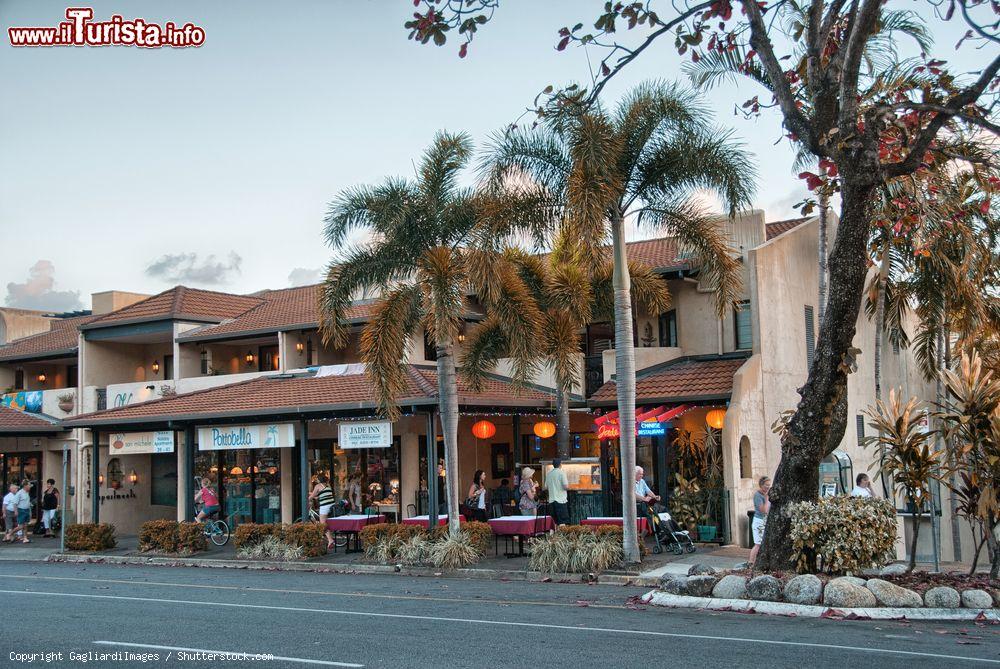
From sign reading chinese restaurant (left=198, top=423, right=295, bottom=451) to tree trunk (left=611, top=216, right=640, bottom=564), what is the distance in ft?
31.3

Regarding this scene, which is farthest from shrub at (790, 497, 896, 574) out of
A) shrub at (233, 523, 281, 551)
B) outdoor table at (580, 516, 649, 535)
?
shrub at (233, 523, 281, 551)

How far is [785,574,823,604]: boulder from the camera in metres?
12.9

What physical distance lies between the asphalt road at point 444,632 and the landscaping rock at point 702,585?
0.72 m

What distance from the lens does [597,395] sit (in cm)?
2408

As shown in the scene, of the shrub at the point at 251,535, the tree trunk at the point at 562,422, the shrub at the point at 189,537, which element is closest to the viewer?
the shrub at the point at 251,535

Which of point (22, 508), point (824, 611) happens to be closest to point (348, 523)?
point (824, 611)

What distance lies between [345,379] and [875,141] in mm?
16227

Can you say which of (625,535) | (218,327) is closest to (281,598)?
(625,535)

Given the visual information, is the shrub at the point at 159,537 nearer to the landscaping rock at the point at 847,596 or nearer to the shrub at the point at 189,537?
the shrub at the point at 189,537

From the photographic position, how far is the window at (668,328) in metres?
26.2

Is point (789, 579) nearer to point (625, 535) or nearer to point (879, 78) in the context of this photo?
point (625, 535)

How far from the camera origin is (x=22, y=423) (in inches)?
1287

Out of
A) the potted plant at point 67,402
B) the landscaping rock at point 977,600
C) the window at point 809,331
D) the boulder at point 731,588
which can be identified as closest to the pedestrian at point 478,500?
the window at point 809,331

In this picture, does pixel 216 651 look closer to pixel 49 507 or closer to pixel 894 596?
pixel 894 596
